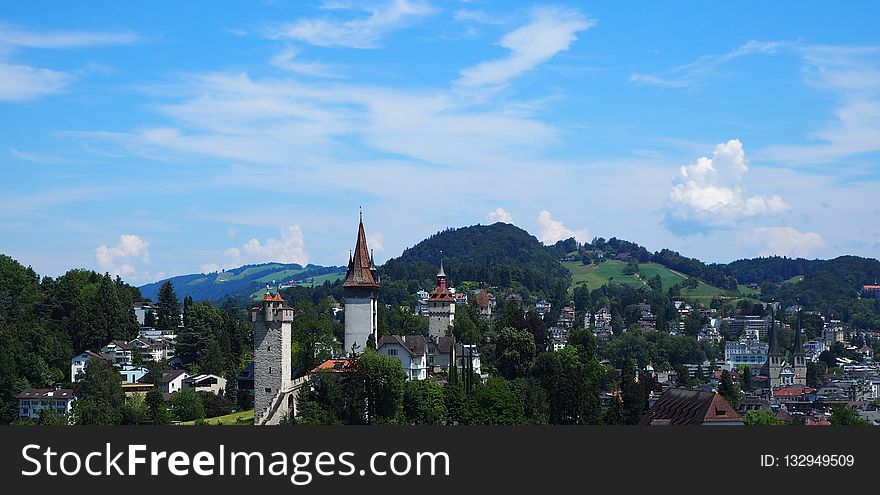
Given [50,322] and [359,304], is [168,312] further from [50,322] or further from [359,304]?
[359,304]

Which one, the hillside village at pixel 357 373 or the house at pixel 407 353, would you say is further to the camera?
the house at pixel 407 353

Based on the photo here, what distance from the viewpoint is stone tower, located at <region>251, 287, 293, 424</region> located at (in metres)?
67.6

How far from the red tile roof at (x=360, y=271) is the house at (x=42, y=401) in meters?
22.6

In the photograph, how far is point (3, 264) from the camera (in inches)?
4847

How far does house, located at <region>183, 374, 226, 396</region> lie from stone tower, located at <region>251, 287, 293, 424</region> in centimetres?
2573

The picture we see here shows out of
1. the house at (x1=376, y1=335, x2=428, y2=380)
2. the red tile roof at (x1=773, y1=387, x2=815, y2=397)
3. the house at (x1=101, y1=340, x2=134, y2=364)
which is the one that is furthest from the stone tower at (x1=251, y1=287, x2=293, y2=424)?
the red tile roof at (x1=773, y1=387, x2=815, y2=397)

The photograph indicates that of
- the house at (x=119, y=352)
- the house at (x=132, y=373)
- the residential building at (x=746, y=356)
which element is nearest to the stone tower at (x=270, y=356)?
the house at (x=132, y=373)

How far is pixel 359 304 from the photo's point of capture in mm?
78750

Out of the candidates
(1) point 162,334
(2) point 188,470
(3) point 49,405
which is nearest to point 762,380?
(1) point 162,334

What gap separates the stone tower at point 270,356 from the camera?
222 feet

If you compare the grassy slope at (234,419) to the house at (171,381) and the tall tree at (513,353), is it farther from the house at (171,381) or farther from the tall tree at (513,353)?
the tall tree at (513,353)

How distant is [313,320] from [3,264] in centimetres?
5150

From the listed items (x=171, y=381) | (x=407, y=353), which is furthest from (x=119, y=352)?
(x=407, y=353)

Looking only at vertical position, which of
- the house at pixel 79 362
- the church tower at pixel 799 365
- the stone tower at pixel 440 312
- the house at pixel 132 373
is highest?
the stone tower at pixel 440 312
